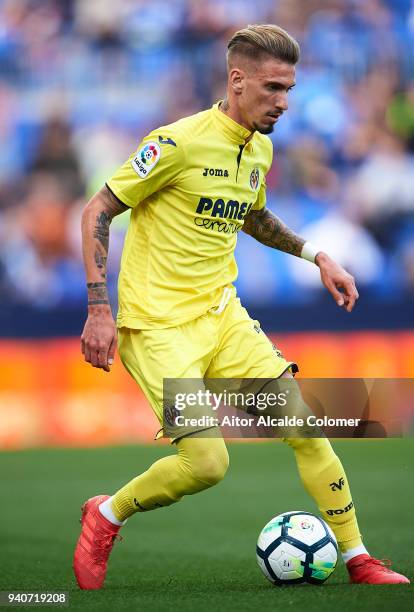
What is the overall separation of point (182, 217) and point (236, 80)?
645mm

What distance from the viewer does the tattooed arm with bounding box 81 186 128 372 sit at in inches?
183

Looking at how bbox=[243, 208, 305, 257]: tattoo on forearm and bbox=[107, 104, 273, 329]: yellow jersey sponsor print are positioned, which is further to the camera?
bbox=[243, 208, 305, 257]: tattoo on forearm

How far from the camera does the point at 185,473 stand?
186 inches

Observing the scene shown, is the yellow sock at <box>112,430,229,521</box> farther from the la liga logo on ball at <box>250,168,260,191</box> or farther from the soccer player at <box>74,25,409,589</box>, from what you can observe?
the la liga logo on ball at <box>250,168,260,191</box>

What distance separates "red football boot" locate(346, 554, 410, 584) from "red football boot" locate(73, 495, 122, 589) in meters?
1.06

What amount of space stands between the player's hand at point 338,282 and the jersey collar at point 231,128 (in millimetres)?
718

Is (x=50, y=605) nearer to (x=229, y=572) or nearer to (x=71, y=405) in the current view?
(x=229, y=572)

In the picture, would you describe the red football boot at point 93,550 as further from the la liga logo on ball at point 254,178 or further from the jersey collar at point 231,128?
the jersey collar at point 231,128

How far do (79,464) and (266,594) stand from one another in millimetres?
6407

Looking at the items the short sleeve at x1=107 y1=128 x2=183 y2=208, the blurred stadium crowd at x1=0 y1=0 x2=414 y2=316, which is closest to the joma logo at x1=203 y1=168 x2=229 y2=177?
the short sleeve at x1=107 y1=128 x2=183 y2=208

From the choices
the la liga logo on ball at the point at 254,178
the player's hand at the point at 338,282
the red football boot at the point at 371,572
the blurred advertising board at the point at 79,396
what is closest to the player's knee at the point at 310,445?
the red football boot at the point at 371,572

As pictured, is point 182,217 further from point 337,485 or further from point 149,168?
point 337,485

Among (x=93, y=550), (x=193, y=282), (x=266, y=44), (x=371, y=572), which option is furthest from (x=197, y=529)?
(x=266, y=44)

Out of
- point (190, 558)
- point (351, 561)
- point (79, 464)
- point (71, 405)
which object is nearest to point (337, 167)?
point (71, 405)
